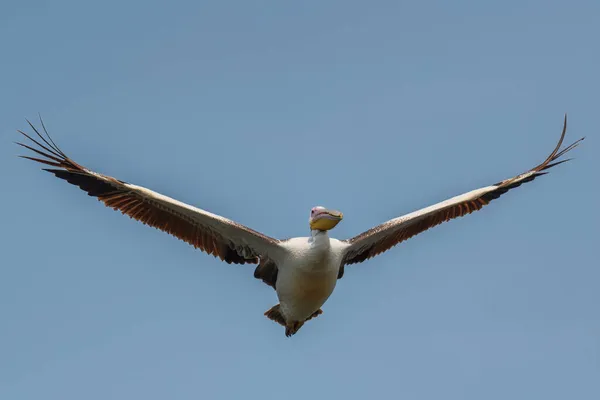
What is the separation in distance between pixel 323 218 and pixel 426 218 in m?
3.02

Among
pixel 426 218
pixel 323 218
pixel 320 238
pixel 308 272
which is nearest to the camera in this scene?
pixel 323 218

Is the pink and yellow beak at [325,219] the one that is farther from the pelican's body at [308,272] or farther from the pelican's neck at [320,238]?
the pelican's body at [308,272]

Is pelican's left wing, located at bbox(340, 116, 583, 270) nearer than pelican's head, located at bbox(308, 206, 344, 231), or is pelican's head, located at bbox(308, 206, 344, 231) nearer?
pelican's head, located at bbox(308, 206, 344, 231)

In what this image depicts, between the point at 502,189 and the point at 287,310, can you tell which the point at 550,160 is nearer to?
the point at 502,189

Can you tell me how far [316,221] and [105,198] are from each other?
3434 millimetres

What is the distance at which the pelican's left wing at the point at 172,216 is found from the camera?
1817 cm

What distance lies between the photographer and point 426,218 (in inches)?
783

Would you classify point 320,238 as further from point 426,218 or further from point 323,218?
point 426,218

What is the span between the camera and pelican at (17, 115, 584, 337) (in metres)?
18.0

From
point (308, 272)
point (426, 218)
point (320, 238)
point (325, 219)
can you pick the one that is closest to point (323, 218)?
point (325, 219)

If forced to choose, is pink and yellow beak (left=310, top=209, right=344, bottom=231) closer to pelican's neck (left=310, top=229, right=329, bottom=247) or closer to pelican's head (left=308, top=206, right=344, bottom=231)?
pelican's head (left=308, top=206, right=344, bottom=231)

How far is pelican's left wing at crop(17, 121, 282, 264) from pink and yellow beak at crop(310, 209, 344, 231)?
3.23 ft

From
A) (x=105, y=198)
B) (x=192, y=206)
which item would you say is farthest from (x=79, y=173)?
(x=192, y=206)

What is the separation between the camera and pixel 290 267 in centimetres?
1819
